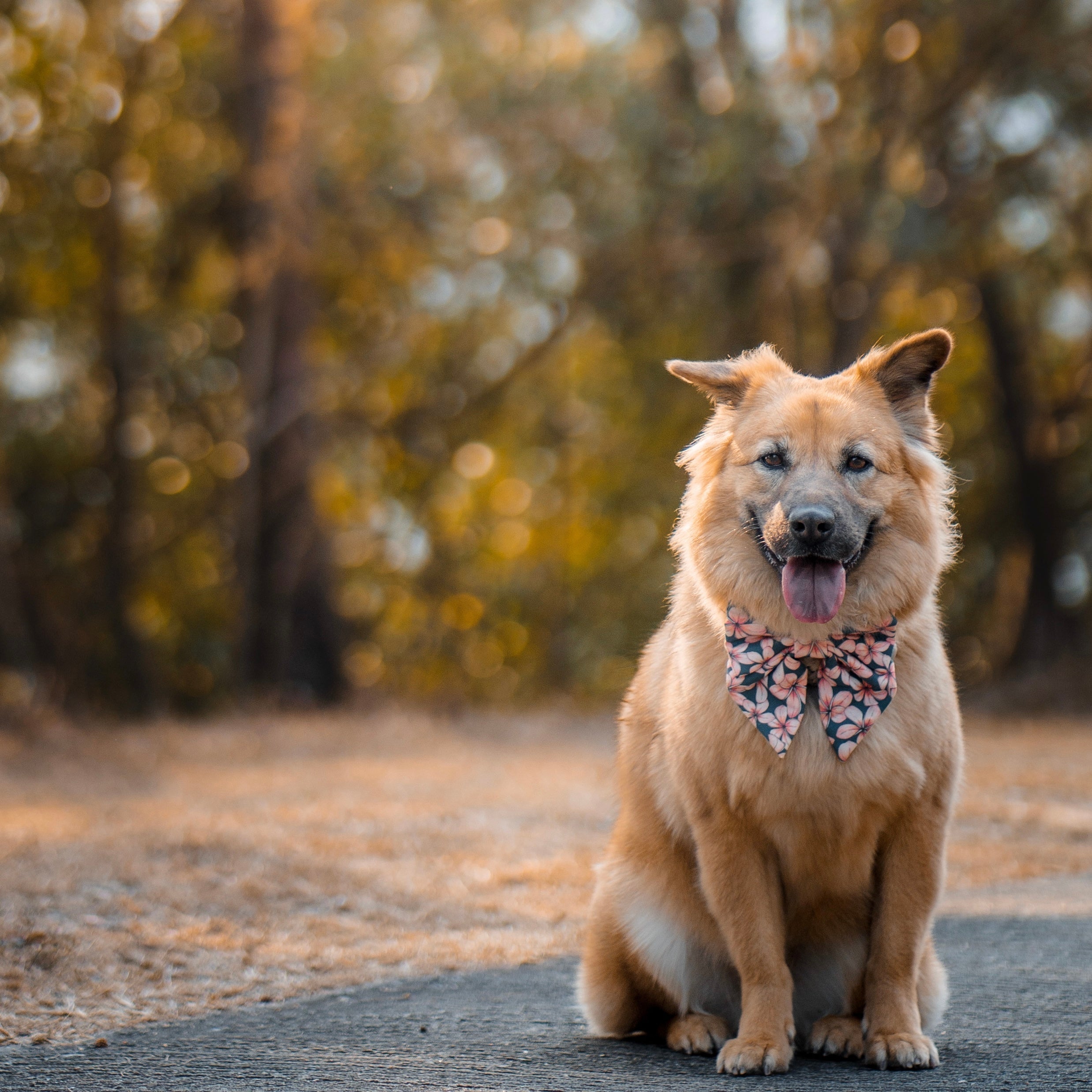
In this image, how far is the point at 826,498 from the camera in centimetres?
407

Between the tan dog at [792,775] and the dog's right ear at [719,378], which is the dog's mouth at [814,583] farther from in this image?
the dog's right ear at [719,378]

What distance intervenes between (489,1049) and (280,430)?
1356 centimetres

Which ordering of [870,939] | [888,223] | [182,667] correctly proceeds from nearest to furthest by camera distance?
[870,939] < [888,223] < [182,667]

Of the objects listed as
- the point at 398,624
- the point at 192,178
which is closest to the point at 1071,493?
the point at 398,624

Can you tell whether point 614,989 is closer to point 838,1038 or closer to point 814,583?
point 838,1038

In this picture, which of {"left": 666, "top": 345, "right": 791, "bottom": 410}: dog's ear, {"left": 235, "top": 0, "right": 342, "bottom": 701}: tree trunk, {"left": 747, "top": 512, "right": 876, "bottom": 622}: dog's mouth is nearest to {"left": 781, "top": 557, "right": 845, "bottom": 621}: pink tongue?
→ {"left": 747, "top": 512, "right": 876, "bottom": 622}: dog's mouth

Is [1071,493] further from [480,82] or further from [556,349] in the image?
[480,82]

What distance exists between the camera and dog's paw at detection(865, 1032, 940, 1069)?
3.85 m

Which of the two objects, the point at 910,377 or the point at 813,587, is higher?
the point at 910,377

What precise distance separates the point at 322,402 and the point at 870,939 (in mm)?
15190

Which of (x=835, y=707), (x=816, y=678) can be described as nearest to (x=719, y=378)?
(x=816, y=678)

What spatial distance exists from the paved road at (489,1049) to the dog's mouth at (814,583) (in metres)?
1.37

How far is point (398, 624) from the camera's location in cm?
2427

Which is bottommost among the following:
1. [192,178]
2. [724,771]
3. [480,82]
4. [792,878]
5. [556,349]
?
[792,878]
